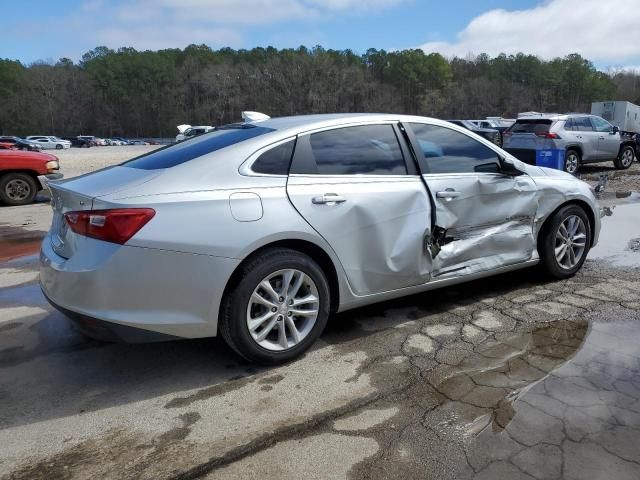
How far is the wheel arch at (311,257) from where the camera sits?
321 centimetres

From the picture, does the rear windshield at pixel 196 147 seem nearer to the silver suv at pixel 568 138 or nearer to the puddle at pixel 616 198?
the puddle at pixel 616 198

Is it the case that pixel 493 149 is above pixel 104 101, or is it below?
below

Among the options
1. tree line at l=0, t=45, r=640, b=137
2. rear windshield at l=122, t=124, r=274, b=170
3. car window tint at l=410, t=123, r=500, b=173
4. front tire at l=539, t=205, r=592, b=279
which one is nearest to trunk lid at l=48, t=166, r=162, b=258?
rear windshield at l=122, t=124, r=274, b=170

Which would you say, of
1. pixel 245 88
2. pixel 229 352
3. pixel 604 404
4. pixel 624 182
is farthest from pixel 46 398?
pixel 245 88

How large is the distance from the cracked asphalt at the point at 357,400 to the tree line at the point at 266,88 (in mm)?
96364

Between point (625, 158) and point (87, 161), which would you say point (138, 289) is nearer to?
point (625, 158)

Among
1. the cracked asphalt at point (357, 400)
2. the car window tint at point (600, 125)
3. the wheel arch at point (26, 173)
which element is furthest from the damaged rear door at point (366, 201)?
the car window tint at point (600, 125)

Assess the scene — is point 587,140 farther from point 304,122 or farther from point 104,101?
point 104,101

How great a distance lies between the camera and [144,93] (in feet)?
367

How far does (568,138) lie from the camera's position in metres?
14.3


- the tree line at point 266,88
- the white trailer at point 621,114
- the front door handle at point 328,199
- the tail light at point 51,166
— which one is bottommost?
the tail light at point 51,166

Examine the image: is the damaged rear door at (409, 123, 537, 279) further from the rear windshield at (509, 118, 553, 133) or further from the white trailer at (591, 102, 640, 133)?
the white trailer at (591, 102, 640, 133)

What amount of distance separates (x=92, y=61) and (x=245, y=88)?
3718 centimetres

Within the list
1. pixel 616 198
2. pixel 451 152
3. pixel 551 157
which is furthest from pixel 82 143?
pixel 451 152
